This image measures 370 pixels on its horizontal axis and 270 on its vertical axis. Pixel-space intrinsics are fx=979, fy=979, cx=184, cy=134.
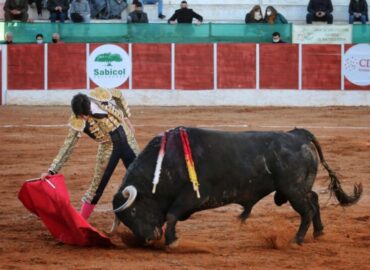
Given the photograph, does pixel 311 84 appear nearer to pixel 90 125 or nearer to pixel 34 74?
pixel 34 74

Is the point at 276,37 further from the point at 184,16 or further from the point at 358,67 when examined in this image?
the point at 184,16

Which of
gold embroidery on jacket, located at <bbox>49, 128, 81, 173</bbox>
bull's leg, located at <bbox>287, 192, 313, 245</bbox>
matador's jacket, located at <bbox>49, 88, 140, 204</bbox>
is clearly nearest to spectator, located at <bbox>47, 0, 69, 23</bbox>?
matador's jacket, located at <bbox>49, 88, 140, 204</bbox>

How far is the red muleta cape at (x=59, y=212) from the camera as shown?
8586 millimetres

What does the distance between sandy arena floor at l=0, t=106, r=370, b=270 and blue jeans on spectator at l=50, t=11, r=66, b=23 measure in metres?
7.18

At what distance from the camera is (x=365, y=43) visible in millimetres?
22766

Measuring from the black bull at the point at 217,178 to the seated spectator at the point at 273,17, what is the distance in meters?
15.0

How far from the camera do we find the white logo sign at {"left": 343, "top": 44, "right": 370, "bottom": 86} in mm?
22578

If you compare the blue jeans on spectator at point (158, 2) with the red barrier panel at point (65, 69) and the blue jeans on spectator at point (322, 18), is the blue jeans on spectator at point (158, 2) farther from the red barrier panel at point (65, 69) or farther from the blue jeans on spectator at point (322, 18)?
the blue jeans on spectator at point (322, 18)

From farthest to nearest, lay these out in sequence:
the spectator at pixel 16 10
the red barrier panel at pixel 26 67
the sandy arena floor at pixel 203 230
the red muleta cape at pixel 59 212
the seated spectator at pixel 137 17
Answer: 1. the spectator at pixel 16 10
2. the seated spectator at pixel 137 17
3. the red barrier panel at pixel 26 67
4. the red muleta cape at pixel 59 212
5. the sandy arena floor at pixel 203 230

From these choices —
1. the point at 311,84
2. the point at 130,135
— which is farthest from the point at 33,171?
the point at 311,84

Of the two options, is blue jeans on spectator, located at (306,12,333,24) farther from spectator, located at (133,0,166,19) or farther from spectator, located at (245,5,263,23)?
Result: spectator, located at (133,0,166,19)

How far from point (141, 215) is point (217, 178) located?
0.73 m

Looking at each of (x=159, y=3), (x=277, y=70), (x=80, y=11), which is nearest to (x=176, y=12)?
(x=159, y=3)

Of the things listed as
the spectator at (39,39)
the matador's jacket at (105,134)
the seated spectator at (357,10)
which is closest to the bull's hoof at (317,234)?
the matador's jacket at (105,134)
